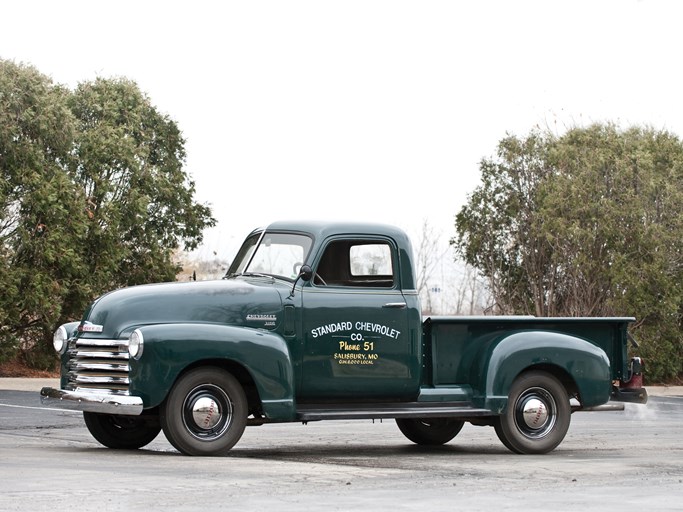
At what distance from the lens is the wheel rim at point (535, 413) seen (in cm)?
1421

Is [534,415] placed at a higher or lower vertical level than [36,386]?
higher

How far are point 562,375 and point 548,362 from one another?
1.38 ft

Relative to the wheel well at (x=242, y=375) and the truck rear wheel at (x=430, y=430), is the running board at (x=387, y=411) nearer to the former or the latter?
the wheel well at (x=242, y=375)

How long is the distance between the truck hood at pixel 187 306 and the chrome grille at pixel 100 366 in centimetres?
13

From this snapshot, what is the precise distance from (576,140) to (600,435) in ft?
75.5

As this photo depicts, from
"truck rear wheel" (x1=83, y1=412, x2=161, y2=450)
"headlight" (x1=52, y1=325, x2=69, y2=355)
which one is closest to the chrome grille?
"headlight" (x1=52, y1=325, x2=69, y2=355)

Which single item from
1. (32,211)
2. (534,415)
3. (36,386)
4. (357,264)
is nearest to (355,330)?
(357,264)

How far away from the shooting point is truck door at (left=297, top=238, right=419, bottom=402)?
13.2 m

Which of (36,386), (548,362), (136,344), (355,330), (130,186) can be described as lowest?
(36,386)

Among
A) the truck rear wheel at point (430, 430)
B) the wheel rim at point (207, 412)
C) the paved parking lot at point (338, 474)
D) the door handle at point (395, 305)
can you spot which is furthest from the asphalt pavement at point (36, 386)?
the wheel rim at point (207, 412)

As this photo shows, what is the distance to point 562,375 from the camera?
14453mm

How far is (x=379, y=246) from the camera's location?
14.0 metres

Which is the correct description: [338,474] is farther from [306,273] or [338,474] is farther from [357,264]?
[357,264]

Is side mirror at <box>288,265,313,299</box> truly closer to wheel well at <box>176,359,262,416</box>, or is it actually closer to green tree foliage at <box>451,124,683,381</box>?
wheel well at <box>176,359,262,416</box>
